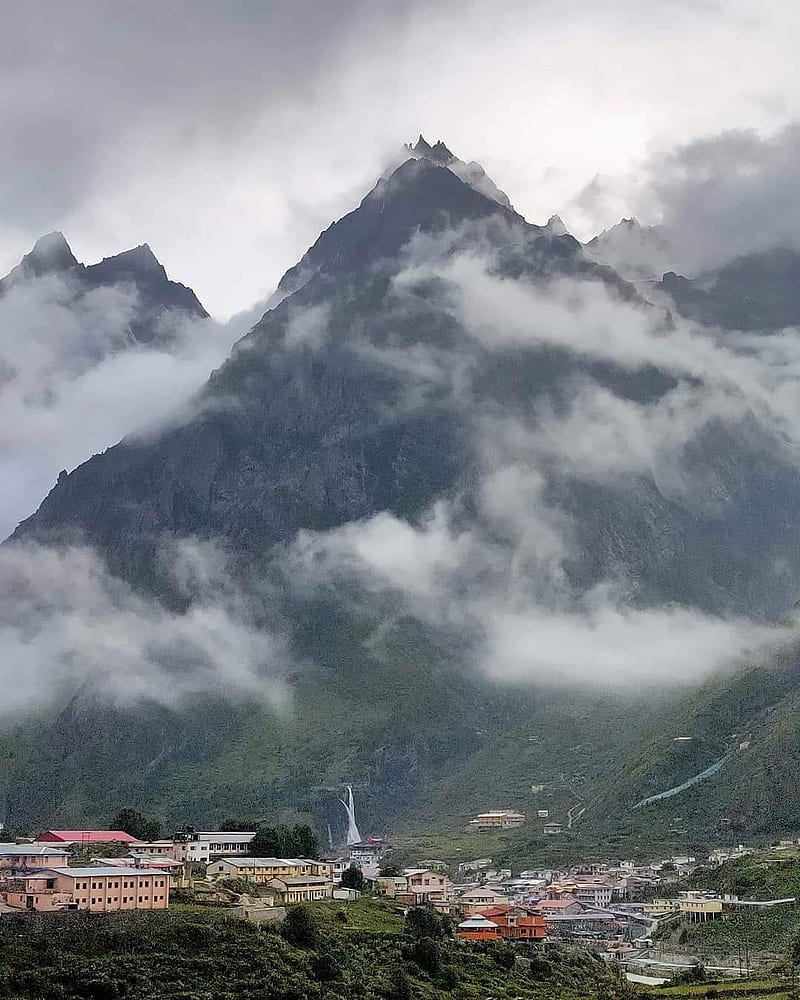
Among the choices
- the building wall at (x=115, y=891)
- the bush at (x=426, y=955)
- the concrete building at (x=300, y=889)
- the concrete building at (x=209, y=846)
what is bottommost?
the bush at (x=426, y=955)

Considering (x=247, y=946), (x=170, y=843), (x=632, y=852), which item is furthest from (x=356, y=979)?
(x=632, y=852)

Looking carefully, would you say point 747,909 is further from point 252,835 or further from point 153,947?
point 153,947

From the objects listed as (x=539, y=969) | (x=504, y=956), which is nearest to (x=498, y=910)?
(x=539, y=969)

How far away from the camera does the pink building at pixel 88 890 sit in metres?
79.9

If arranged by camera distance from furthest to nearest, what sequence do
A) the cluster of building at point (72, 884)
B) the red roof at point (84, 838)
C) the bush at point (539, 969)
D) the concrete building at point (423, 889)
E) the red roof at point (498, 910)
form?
1. the concrete building at point (423, 889)
2. the red roof at point (498, 910)
3. the red roof at point (84, 838)
4. the bush at point (539, 969)
5. the cluster of building at point (72, 884)

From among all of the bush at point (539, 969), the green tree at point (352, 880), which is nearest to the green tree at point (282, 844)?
the green tree at point (352, 880)

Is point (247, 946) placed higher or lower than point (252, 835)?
lower

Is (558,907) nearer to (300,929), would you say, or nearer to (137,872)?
(300,929)

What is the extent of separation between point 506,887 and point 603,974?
6022cm

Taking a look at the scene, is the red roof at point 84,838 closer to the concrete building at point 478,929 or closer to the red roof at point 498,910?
the concrete building at point 478,929

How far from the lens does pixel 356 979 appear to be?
77.9 metres

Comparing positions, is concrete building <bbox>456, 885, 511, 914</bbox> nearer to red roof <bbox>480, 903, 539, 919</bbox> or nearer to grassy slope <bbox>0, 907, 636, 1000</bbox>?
red roof <bbox>480, 903, 539, 919</bbox>

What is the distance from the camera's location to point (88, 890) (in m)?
80.9

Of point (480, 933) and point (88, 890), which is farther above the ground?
point (88, 890)
